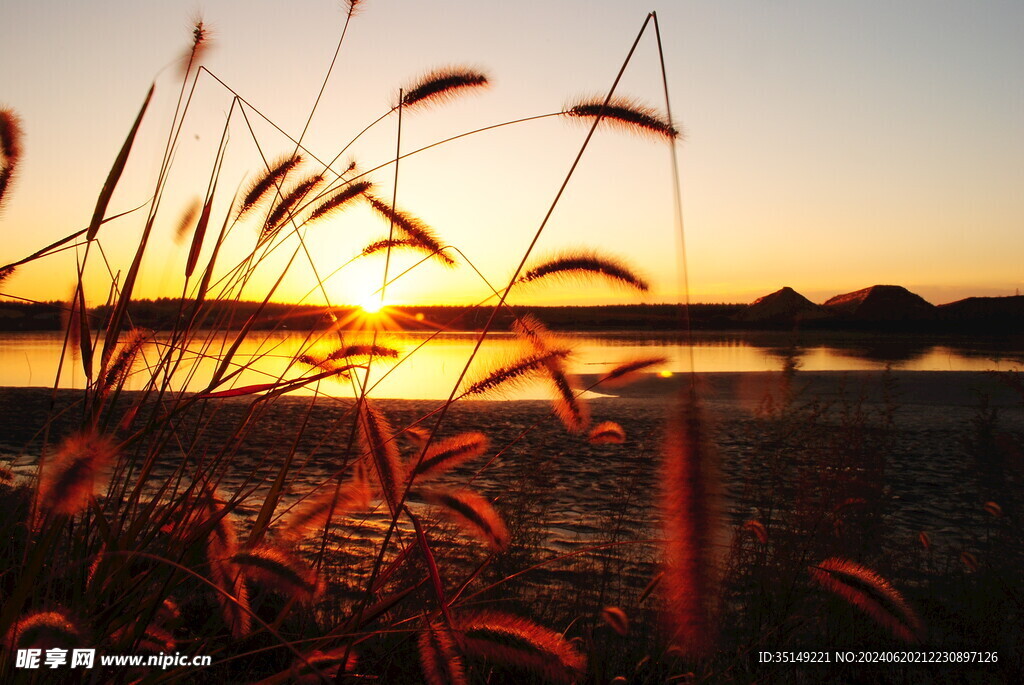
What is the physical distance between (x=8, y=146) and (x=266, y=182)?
2.35ft

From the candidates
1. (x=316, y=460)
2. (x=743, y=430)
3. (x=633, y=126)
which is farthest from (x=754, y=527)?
(x=743, y=430)

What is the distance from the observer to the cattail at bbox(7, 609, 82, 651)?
105 centimetres

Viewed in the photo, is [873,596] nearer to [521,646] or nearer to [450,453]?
[521,646]

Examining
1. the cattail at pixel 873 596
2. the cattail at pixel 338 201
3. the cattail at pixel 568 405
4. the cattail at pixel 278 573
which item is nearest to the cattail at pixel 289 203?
the cattail at pixel 338 201

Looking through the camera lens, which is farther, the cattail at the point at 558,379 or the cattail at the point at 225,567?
the cattail at the point at 558,379

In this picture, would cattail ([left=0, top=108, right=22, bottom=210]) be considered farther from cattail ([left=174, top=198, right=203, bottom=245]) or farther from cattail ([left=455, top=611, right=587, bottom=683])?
cattail ([left=455, top=611, right=587, bottom=683])

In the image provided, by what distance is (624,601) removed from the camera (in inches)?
117

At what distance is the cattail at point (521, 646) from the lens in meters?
1.29

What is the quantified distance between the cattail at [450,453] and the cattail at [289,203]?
809 millimetres

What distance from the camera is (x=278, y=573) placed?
Result: 4.02 ft

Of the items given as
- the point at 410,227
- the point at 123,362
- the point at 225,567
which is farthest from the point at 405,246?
the point at 225,567

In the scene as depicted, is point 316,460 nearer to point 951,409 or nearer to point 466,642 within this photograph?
point 466,642

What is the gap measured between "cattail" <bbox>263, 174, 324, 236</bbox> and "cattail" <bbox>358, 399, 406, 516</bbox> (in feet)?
2.20

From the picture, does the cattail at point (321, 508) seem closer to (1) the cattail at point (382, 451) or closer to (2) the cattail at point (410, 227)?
(1) the cattail at point (382, 451)
